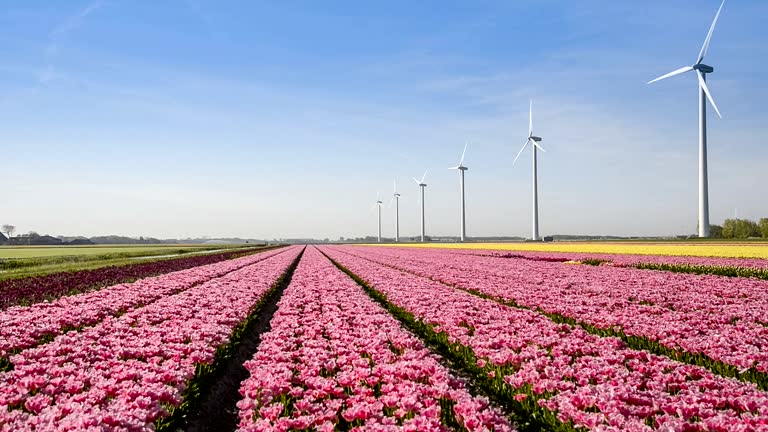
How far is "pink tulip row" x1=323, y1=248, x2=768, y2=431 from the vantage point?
548 cm

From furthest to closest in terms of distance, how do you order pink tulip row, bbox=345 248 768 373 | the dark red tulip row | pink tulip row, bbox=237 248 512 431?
the dark red tulip row
pink tulip row, bbox=345 248 768 373
pink tulip row, bbox=237 248 512 431

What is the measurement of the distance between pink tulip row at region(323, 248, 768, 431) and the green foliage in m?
161

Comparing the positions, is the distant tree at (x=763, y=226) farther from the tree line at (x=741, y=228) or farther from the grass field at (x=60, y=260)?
the grass field at (x=60, y=260)

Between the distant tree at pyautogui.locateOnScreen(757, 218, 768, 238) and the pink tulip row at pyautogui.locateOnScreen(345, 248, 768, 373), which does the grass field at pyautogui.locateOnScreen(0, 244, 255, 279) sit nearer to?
the pink tulip row at pyautogui.locateOnScreen(345, 248, 768, 373)

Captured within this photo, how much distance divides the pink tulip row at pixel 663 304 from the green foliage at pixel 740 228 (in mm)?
148304

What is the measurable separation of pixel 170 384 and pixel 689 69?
244 ft

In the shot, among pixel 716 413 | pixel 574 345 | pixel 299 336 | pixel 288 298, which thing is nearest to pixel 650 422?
pixel 716 413

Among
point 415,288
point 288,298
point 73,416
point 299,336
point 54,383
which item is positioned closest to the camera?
point 73,416

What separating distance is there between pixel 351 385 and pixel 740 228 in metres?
172

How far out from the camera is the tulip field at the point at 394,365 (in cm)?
574

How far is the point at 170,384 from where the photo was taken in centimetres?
723

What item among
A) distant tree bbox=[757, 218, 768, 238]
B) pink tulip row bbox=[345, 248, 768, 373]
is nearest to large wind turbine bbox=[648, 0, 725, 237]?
pink tulip row bbox=[345, 248, 768, 373]

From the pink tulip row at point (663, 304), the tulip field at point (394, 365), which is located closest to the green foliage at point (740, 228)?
the pink tulip row at point (663, 304)

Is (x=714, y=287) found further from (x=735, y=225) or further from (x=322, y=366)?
(x=735, y=225)
